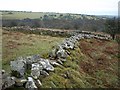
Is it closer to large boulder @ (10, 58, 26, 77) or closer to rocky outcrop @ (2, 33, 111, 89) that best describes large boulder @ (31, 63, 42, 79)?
rocky outcrop @ (2, 33, 111, 89)

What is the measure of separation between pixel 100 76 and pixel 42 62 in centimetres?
446

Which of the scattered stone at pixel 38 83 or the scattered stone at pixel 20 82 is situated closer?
the scattered stone at pixel 20 82

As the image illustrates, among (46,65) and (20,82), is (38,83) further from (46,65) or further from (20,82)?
(46,65)

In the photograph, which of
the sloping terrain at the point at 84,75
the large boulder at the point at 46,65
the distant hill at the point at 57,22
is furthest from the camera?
the distant hill at the point at 57,22

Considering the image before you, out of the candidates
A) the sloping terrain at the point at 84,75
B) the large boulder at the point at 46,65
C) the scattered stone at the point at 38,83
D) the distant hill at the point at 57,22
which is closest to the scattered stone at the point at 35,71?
the scattered stone at the point at 38,83

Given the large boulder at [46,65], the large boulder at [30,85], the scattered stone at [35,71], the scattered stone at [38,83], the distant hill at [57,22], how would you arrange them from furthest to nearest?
the distant hill at [57,22], the large boulder at [46,65], the scattered stone at [35,71], the scattered stone at [38,83], the large boulder at [30,85]

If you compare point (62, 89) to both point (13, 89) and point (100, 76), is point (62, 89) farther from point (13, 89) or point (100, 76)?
point (100, 76)

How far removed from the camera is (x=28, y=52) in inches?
726

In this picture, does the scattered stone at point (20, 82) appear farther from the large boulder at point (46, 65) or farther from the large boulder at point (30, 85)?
the large boulder at point (46, 65)

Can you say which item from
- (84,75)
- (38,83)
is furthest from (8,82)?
(84,75)

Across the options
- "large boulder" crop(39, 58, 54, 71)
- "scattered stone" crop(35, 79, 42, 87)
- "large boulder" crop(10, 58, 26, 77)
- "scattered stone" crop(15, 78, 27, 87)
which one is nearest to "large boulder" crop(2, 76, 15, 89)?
"scattered stone" crop(15, 78, 27, 87)

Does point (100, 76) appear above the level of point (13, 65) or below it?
below

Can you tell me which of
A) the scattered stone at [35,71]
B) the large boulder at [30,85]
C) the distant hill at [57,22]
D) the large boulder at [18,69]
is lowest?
the distant hill at [57,22]

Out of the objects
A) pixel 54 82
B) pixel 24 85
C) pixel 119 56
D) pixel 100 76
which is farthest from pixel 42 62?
pixel 119 56
